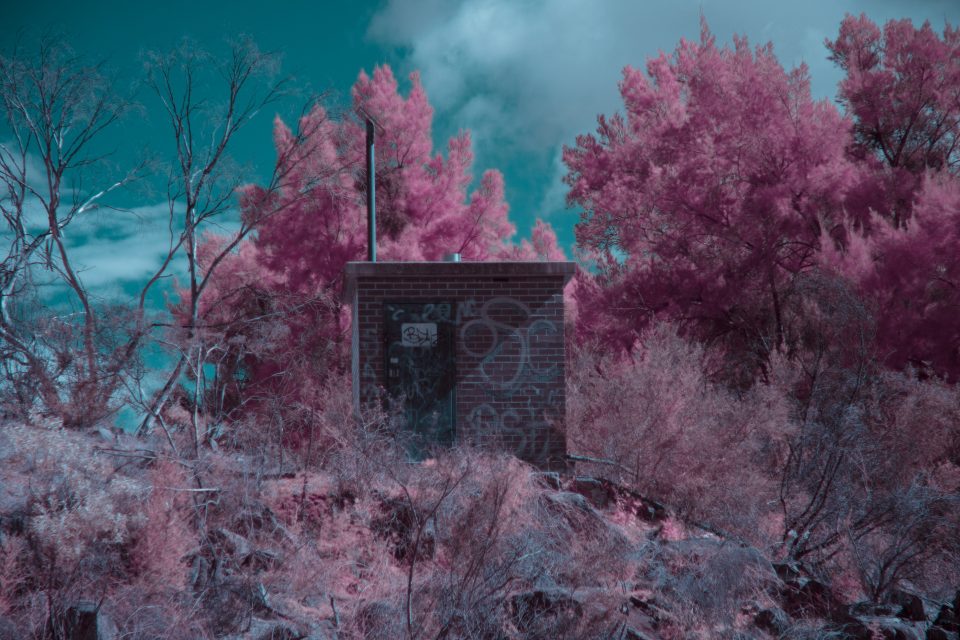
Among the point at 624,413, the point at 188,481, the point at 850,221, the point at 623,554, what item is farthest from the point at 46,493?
the point at 850,221

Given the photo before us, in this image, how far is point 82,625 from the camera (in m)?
5.85

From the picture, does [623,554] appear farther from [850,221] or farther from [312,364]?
[850,221]

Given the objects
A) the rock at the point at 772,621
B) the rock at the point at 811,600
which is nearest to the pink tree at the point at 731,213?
the rock at the point at 811,600

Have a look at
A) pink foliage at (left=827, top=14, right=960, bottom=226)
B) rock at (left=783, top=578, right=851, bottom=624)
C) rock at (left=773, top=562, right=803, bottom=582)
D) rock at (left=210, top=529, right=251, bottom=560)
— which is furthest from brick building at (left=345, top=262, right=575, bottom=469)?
pink foliage at (left=827, top=14, right=960, bottom=226)

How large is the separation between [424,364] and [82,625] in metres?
5.92

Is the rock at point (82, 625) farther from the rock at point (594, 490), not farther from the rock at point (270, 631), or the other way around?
the rock at point (594, 490)

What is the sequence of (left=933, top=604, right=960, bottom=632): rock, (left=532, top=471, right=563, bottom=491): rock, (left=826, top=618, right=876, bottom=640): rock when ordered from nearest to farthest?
(left=826, top=618, right=876, bottom=640): rock, (left=933, top=604, right=960, bottom=632): rock, (left=532, top=471, right=563, bottom=491): rock

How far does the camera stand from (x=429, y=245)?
2366cm

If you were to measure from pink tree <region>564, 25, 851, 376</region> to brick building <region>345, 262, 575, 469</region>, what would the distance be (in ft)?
25.6

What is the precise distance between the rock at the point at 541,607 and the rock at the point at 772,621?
162 centimetres

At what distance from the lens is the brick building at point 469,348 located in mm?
11039

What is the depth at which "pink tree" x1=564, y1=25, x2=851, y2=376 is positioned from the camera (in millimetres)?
18266

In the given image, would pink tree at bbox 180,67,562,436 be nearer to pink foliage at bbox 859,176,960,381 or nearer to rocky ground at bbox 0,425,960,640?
rocky ground at bbox 0,425,960,640

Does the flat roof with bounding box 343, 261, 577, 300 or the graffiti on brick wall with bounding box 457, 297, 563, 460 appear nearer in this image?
the graffiti on brick wall with bounding box 457, 297, 563, 460
